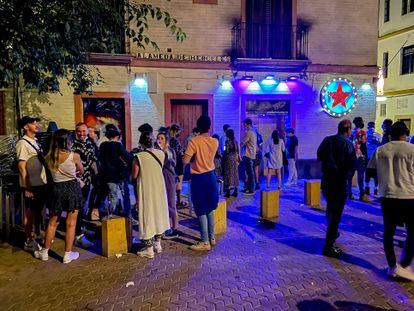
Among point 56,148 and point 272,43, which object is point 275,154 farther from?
point 56,148

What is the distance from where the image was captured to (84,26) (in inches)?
247

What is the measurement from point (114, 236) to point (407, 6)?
24136 millimetres

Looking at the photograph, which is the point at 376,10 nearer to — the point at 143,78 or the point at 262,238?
the point at 143,78

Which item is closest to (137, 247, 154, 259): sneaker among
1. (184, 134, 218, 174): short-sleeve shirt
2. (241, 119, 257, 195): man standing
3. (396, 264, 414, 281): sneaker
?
(184, 134, 218, 174): short-sleeve shirt

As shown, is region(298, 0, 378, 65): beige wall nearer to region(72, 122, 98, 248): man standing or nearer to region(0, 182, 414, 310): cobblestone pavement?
region(0, 182, 414, 310): cobblestone pavement

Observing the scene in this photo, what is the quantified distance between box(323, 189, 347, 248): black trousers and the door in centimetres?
715

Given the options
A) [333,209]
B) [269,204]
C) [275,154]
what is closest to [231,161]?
[275,154]

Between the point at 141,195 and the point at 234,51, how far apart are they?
8.11 m

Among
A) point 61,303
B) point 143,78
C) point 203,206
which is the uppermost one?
point 143,78

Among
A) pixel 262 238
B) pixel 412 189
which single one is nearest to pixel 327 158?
pixel 412 189

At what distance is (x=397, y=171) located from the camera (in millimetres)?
4383

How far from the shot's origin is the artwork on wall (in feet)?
36.8

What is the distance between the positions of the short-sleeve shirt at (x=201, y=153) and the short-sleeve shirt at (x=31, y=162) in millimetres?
2210

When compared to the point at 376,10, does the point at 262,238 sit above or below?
below
